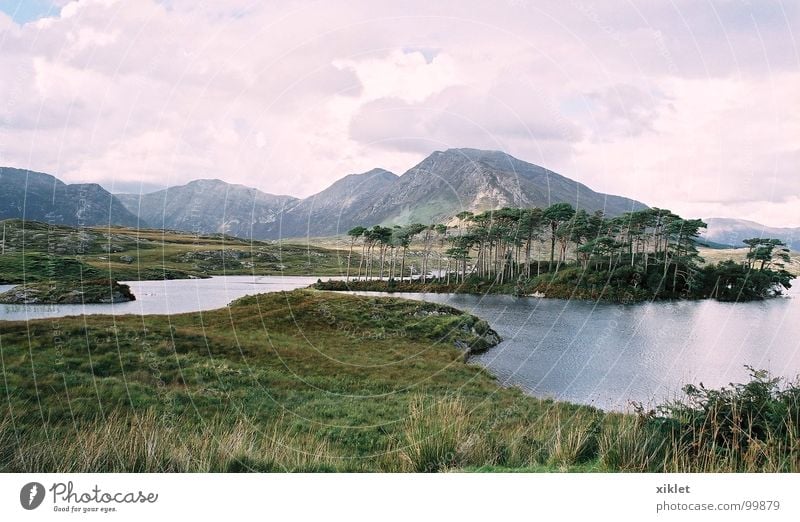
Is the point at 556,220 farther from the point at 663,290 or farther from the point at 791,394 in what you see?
the point at 791,394

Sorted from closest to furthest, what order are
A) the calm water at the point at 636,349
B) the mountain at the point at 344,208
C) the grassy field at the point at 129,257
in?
the calm water at the point at 636,349, the grassy field at the point at 129,257, the mountain at the point at 344,208

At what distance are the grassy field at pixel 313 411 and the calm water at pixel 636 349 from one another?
8.52ft

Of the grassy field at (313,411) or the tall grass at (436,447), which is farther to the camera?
the tall grass at (436,447)

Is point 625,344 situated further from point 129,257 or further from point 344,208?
point 129,257

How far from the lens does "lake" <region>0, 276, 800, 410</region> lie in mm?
17547

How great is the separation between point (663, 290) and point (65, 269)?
6469 cm

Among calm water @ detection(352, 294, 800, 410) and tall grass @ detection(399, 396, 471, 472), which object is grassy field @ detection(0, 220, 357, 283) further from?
tall grass @ detection(399, 396, 471, 472)

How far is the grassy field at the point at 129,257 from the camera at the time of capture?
149 ft

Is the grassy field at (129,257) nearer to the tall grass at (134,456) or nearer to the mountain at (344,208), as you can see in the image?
the mountain at (344,208)

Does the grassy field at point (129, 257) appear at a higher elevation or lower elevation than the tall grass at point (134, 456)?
lower

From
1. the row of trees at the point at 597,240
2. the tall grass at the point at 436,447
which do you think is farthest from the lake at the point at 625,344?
the row of trees at the point at 597,240

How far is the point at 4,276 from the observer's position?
42219 millimetres

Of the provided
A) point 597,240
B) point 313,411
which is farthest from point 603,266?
point 313,411
